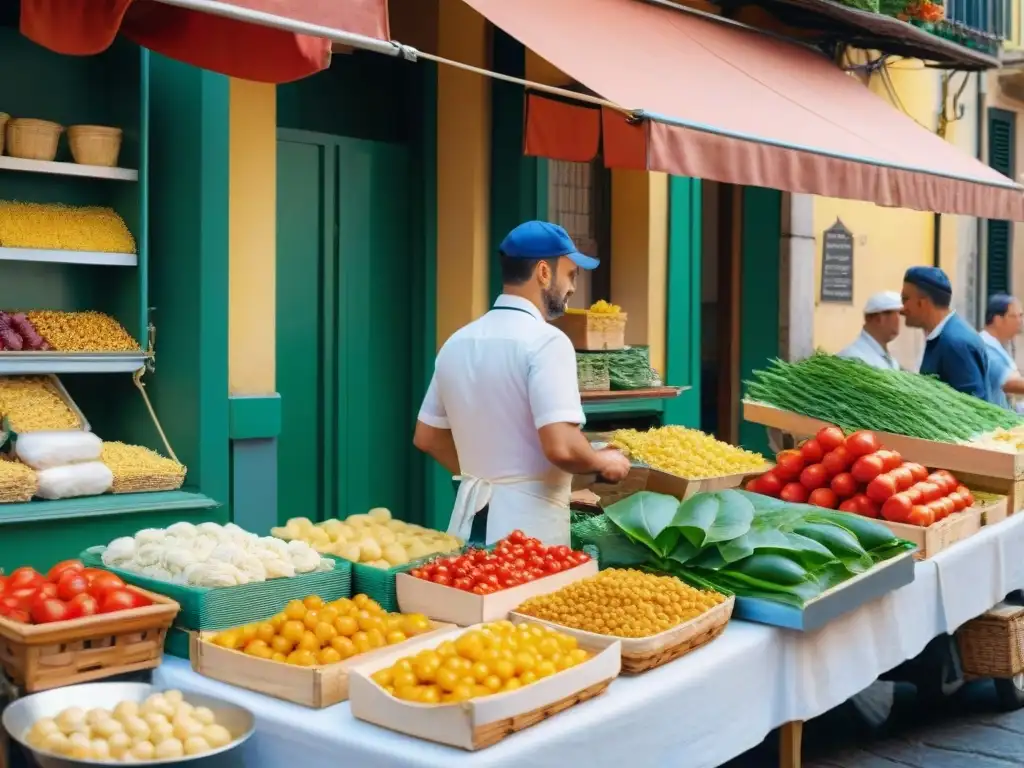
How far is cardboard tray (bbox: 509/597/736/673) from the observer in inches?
134

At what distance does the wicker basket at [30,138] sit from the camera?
17.7ft

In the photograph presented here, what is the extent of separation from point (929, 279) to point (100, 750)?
6300mm

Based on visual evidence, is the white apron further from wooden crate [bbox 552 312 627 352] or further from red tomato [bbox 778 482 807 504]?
wooden crate [bbox 552 312 627 352]

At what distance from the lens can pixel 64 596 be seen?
132 inches

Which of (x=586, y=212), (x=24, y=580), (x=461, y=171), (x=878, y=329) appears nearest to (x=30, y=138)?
(x=24, y=580)

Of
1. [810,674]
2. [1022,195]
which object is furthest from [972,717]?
[1022,195]

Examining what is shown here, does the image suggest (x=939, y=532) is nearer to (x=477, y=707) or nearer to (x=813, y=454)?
(x=813, y=454)

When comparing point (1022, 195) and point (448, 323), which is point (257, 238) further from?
point (1022, 195)

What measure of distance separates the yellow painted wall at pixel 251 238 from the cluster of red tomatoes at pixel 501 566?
2.59 m

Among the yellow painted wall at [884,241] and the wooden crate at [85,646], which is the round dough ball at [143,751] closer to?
the wooden crate at [85,646]

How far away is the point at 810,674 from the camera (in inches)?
164

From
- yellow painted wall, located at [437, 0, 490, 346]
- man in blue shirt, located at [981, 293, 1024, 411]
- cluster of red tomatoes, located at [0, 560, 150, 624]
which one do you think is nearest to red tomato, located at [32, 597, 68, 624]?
cluster of red tomatoes, located at [0, 560, 150, 624]

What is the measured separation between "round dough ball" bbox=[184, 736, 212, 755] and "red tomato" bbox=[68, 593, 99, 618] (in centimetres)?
59

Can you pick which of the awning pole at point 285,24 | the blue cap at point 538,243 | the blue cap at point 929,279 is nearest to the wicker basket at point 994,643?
the blue cap at point 929,279
